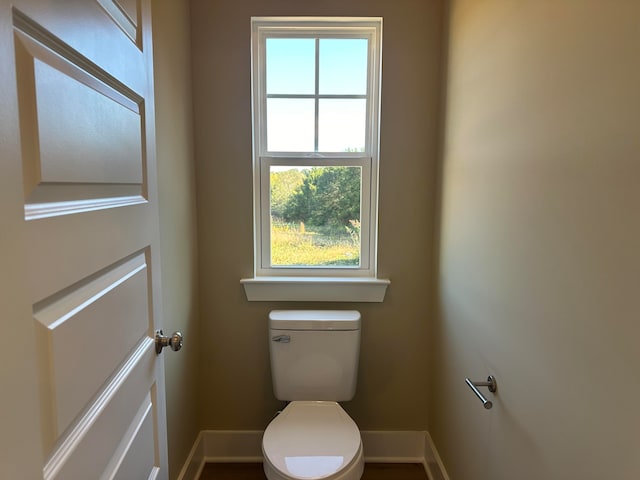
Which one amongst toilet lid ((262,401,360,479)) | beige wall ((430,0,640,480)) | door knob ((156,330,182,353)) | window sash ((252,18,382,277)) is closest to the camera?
beige wall ((430,0,640,480))

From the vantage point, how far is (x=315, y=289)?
1934 millimetres

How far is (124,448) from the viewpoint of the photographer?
2.67 ft

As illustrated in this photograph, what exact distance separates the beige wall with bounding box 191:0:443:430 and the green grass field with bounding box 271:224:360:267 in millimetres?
150

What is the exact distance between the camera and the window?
1.91 metres

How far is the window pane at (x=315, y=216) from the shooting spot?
1.99 meters

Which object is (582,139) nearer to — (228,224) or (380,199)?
(380,199)

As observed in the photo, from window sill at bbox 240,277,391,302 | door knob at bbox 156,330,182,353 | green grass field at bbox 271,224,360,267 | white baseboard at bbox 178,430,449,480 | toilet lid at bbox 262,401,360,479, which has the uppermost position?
green grass field at bbox 271,224,360,267

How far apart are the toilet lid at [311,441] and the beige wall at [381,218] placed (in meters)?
0.38

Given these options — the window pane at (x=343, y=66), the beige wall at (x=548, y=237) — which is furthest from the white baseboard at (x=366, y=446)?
the window pane at (x=343, y=66)

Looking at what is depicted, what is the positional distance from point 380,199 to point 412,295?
47cm

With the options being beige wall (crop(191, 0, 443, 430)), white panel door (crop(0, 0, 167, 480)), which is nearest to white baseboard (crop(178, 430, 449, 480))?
beige wall (crop(191, 0, 443, 430))

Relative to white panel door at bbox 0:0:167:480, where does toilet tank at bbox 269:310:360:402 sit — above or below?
below

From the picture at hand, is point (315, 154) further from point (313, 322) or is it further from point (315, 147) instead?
point (313, 322)

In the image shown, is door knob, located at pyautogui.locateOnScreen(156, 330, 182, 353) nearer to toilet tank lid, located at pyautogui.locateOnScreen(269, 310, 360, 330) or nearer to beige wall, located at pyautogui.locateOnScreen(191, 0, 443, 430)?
toilet tank lid, located at pyautogui.locateOnScreen(269, 310, 360, 330)
